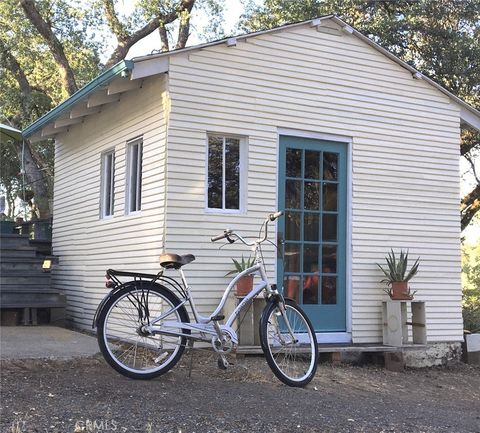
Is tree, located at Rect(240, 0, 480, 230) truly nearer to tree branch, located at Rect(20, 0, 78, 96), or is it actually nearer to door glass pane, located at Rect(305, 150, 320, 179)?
tree branch, located at Rect(20, 0, 78, 96)

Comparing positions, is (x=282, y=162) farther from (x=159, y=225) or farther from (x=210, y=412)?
(x=210, y=412)

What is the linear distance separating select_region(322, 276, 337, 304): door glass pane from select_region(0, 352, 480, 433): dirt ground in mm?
1322

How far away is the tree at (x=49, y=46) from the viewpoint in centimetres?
1861

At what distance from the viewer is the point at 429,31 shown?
45.0 feet

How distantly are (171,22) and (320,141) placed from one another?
43.3 ft

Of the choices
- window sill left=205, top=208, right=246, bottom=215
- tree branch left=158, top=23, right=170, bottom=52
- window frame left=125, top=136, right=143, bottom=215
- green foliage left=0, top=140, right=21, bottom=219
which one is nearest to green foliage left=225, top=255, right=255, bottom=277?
window sill left=205, top=208, right=246, bottom=215

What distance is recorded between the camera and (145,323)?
4930 mm

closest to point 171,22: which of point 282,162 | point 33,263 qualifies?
point 33,263

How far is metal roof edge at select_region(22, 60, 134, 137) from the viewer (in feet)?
21.9

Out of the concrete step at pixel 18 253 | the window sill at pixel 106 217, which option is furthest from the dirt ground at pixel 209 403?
the concrete step at pixel 18 253

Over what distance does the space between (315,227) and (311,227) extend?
63 millimetres

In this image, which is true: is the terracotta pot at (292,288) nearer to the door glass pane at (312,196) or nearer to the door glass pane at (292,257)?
the door glass pane at (292,257)

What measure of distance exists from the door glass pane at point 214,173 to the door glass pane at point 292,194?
0.90 m

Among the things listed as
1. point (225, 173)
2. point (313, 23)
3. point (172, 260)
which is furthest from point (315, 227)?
point (172, 260)
